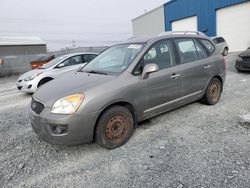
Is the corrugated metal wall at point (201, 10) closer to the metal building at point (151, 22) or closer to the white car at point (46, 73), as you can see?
the metal building at point (151, 22)

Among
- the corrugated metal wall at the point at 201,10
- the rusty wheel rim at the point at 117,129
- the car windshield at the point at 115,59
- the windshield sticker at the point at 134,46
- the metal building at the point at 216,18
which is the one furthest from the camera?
the corrugated metal wall at the point at 201,10

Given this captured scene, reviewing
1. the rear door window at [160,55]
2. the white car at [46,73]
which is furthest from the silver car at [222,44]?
the rear door window at [160,55]

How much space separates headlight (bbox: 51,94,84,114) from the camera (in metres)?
2.79

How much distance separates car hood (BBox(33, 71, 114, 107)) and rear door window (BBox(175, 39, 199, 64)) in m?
1.62

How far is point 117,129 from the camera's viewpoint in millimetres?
3207

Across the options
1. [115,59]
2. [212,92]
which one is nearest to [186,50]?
[212,92]

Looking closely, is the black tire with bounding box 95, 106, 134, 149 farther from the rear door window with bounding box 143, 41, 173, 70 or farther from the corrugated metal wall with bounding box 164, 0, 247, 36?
the corrugated metal wall with bounding box 164, 0, 247, 36

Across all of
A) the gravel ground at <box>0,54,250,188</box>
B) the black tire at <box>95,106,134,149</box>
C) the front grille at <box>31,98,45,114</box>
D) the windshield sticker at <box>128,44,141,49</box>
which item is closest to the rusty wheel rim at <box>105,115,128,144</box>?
the black tire at <box>95,106,134,149</box>

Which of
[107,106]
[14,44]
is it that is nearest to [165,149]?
[107,106]

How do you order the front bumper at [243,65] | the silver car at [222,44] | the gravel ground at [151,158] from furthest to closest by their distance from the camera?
the silver car at [222,44] < the front bumper at [243,65] < the gravel ground at [151,158]

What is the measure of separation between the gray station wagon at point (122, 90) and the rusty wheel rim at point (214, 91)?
4.9 inches

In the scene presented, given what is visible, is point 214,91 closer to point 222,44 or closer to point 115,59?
point 115,59

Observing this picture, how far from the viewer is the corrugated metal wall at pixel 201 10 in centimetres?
1580

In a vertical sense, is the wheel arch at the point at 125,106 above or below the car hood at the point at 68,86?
below
